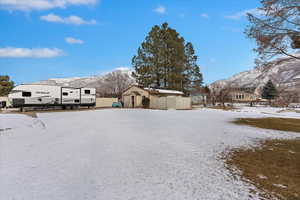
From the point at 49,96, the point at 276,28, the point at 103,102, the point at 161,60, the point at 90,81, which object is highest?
the point at 90,81

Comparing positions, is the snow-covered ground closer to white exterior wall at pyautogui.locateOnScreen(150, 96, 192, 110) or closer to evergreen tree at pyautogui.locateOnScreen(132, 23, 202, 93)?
white exterior wall at pyautogui.locateOnScreen(150, 96, 192, 110)

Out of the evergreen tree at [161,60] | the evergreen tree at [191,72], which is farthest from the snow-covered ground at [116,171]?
the evergreen tree at [191,72]

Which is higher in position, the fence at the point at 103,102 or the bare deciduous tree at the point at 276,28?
the bare deciduous tree at the point at 276,28

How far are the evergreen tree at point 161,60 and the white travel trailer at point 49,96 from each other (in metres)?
9.98

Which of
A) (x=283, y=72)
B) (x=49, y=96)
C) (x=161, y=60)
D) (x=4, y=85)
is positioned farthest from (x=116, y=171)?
(x=4, y=85)

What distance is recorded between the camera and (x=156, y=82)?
1219 inches

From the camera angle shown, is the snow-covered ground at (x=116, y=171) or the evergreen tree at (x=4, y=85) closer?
the snow-covered ground at (x=116, y=171)

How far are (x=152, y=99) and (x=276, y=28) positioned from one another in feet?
57.8

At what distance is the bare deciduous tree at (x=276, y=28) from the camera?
7101mm

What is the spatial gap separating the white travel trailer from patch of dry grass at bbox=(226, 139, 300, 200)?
21.3 m

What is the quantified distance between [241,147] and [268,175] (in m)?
1.96

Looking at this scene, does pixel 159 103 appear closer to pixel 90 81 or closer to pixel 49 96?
pixel 49 96

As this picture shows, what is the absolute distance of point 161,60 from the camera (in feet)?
98.0

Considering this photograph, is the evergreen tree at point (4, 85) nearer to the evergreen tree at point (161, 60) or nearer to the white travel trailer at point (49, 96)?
the white travel trailer at point (49, 96)
